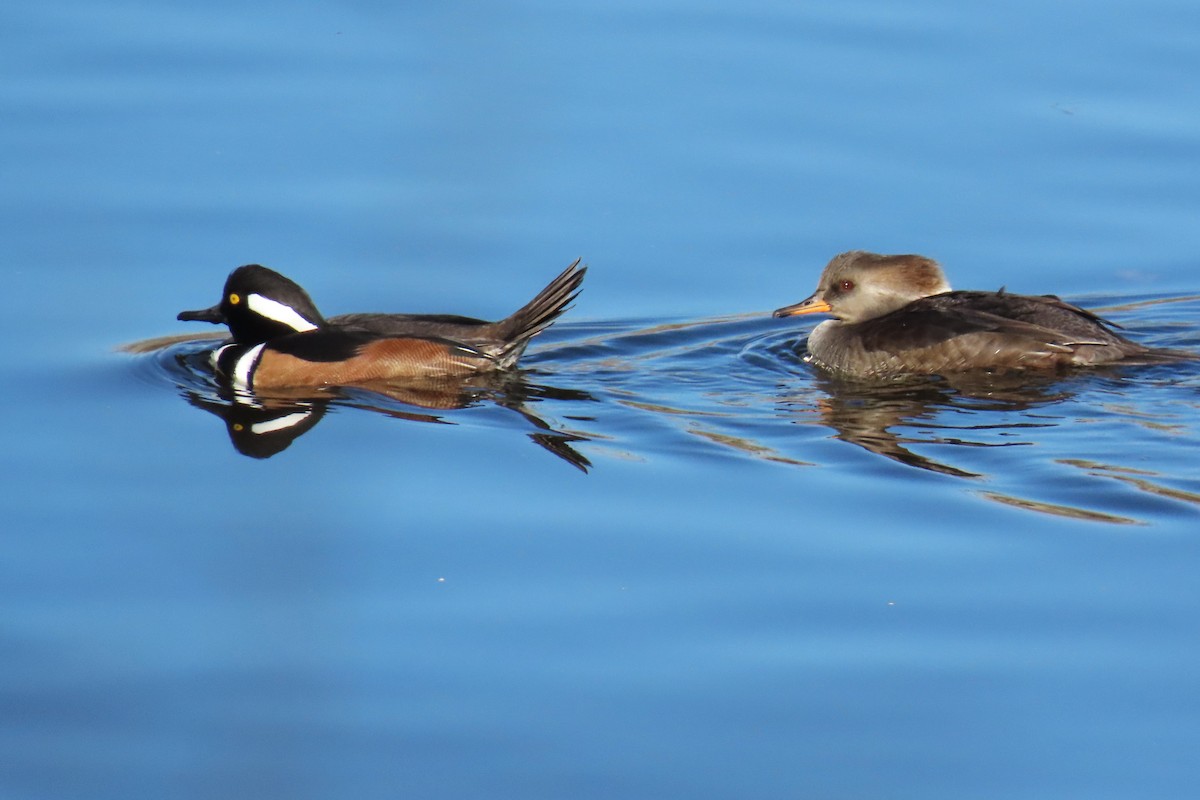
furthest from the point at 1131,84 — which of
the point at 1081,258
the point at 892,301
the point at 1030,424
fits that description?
the point at 1030,424

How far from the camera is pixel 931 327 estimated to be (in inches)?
404

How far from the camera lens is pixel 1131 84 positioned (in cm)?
1303

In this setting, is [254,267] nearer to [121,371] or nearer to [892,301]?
[121,371]

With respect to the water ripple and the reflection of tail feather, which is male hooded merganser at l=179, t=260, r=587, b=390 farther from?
the reflection of tail feather

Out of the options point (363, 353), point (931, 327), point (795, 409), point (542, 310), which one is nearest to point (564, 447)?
point (542, 310)

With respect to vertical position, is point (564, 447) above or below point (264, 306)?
below

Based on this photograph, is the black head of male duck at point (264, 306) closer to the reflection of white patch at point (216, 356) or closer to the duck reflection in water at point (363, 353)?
the duck reflection in water at point (363, 353)

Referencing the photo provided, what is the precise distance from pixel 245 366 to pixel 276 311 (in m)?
0.36

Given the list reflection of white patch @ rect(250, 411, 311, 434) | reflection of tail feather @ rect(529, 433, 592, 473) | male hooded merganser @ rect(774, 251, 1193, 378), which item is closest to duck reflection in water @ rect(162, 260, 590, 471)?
reflection of white patch @ rect(250, 411, 311, 434)

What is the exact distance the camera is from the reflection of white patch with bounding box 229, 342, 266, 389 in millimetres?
10133

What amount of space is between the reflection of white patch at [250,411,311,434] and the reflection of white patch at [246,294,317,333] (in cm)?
80

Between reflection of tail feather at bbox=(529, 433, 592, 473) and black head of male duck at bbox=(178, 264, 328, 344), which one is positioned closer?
reflection of tail feather at bbox=(529, 433, 592, 473)

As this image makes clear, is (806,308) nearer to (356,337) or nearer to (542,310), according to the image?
(542,310)

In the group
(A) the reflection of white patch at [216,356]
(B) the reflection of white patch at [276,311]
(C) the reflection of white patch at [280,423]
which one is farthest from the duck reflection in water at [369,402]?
(B) the reflection of white patch at [276,311]
